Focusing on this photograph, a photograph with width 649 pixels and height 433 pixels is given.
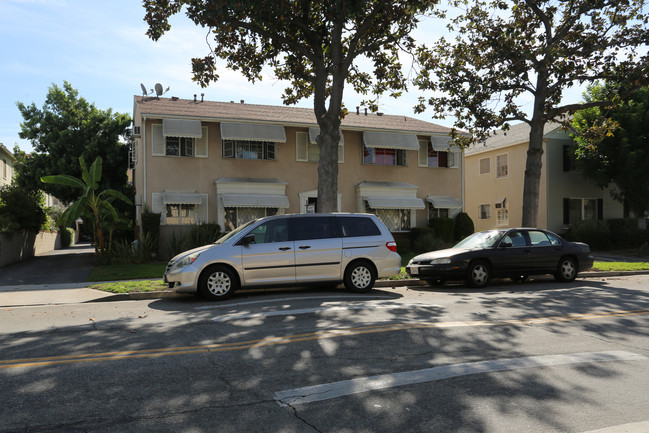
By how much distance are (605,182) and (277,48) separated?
61.9 ft

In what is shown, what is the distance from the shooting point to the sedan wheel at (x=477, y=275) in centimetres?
1305

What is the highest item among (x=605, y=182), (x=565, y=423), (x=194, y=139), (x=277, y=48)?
(x=277, y=48)

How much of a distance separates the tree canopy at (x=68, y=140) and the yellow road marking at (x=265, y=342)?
963 inches

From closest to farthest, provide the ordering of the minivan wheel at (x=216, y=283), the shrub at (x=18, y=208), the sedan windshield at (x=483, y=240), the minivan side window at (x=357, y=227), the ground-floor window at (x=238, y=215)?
the minivan wheel at (x=216, y=283) → the minivan side window at (x=357, y=227) → the sedan windshield at (x=483, y=240) → the shrub at (x=18, y=208) → the ground-floor window at (x=238, y=215)

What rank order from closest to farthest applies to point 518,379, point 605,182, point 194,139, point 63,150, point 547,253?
point 518,379 → point 547,253 → point 194,139 → point 605,182 → point 63,150

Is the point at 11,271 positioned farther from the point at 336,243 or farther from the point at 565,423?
the point at 565,423

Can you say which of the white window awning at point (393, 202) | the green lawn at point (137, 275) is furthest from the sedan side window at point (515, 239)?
the white window awning at point (393, 202)

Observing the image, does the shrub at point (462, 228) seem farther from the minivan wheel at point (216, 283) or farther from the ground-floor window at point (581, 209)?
the minivan wheel at point (216, 283)

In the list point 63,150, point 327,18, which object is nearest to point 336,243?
point 327,18

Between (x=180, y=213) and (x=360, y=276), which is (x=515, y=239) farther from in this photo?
(x=180, y=213)

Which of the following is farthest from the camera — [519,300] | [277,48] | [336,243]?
[277,48]

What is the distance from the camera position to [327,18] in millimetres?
15812

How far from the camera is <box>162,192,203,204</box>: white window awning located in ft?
70.3

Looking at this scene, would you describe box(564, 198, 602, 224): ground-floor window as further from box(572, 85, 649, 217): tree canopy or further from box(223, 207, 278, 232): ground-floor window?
box(223, 207, 278, 232): ground-floor window
